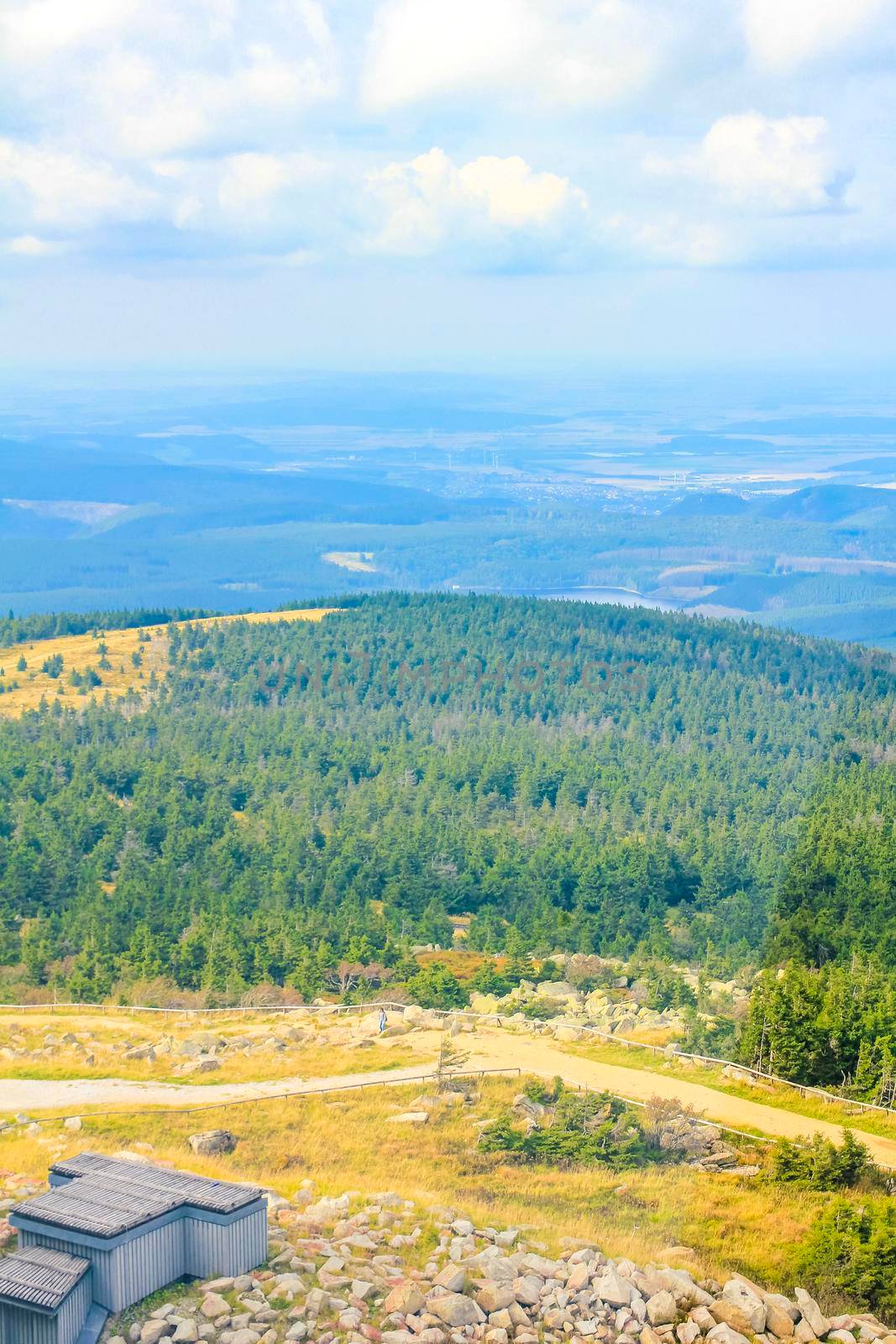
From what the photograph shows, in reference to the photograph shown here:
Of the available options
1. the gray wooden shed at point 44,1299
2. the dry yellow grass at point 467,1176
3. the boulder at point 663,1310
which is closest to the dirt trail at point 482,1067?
the dry yellow grass at point 467,1176

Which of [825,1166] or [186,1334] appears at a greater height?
[186,1334]

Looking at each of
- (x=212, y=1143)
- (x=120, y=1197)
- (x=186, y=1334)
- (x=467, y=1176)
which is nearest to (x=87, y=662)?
(x=212, y=1143)

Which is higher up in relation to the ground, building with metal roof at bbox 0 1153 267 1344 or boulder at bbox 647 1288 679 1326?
building with metal roof at bbox 0 1153 267 1344

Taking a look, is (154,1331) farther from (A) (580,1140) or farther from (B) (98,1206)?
(A) (580,1140)

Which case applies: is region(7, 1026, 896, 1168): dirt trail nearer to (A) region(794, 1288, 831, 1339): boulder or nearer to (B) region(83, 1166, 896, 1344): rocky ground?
(B) region(83, 1166, 896, 1344): rocky ground

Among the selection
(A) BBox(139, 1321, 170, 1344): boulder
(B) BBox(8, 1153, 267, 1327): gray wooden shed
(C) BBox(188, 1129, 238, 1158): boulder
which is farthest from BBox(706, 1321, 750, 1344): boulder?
(C) BBox(188, 1129, 238, 1158): boulder

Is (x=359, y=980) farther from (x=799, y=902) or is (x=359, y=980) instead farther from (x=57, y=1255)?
(x=57, y=1255)

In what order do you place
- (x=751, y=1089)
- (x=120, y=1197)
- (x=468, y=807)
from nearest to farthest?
(x=120, y=1197) < (x=751, y=1089) < (x=468, y=807)
